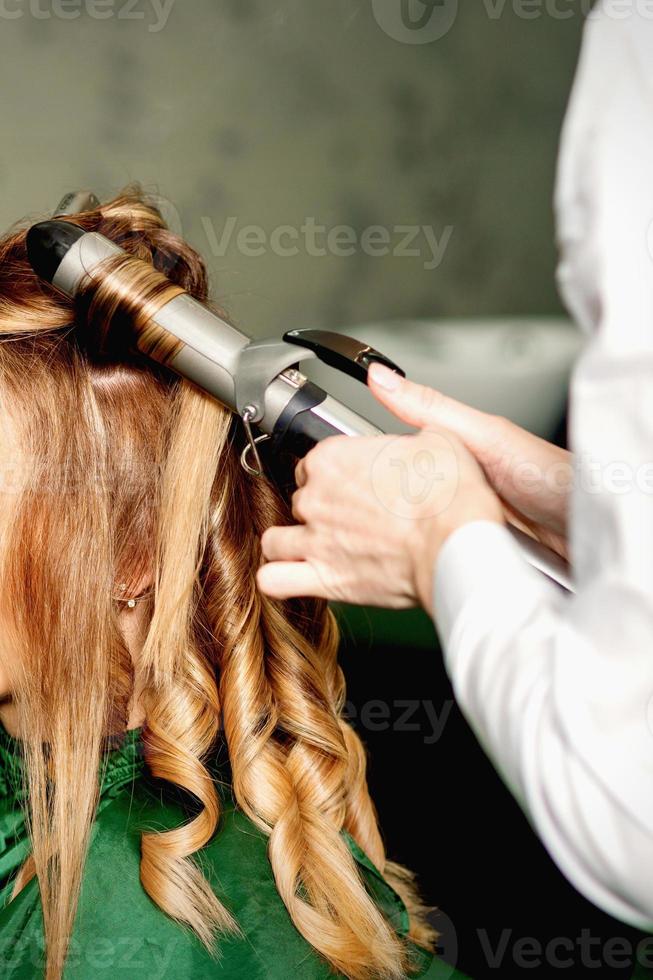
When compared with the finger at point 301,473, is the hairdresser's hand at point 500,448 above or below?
above

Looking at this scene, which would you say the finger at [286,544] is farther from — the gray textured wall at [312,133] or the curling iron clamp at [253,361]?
the gray textured wall at [312,133]

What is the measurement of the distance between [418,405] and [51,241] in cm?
31

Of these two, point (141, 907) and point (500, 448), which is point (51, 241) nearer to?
point (500, 448)

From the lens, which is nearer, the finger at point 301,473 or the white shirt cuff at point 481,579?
the white shirt cuff at point 481,579

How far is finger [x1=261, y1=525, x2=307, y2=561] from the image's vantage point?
628 mm

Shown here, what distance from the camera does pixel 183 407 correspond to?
0.82 metres

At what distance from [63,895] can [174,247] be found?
0.60 meters

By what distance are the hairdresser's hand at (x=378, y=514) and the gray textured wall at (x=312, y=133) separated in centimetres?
82

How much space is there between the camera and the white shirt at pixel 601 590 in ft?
1.33

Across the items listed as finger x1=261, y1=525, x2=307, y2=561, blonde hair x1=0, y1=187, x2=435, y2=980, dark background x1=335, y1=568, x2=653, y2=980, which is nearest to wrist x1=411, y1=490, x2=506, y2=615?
finger x1=261, y1=525, x2=307, y2=561

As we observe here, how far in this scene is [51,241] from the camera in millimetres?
697

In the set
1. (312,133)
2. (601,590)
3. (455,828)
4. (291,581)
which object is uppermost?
(312,133)

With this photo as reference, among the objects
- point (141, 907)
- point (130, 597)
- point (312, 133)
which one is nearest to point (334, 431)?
point (130, 597)

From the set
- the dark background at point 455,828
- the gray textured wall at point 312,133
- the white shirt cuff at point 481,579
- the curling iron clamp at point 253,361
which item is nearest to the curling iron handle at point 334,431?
the curling iron clamp at point 253,361
